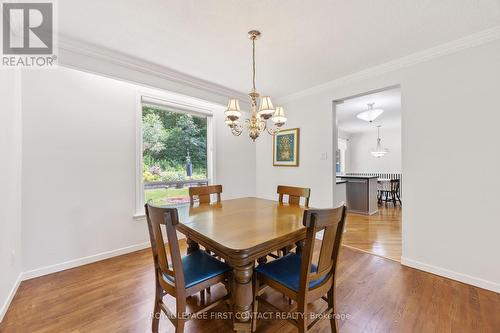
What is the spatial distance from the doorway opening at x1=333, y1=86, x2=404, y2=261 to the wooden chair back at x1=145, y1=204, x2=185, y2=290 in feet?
8.58

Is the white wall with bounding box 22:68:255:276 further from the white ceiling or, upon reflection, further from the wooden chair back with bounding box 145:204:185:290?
the wooden chair back with bounding box 145:204:185:290

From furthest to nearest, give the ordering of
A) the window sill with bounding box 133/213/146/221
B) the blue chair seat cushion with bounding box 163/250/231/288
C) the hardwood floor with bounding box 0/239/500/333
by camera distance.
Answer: the window sill with bounding box 133/213/146/221, the hardwood floor with bounding box 0/239/500/333, the blue chair seat cushion with bounding box 163/250/231/288

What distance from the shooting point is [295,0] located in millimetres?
1590

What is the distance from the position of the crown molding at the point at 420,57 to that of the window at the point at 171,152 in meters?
2.13

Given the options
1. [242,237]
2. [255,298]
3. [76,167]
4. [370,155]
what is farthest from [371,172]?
[76,167]

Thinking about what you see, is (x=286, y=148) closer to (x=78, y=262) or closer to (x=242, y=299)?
(x=242, y=299)

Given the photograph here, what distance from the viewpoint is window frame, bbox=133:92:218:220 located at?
2.82m

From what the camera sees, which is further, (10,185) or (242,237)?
(10,185)

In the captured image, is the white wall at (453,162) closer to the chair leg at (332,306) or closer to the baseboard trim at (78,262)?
the chair leg at (332,306)

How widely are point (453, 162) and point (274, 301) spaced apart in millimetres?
2292

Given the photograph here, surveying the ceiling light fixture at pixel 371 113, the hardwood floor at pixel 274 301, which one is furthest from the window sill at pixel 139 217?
the ceiling light fixture at pixel 371 113

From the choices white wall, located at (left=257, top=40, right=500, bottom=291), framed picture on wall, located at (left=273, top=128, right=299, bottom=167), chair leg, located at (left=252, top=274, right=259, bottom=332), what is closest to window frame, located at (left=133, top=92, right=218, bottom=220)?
framed picture on wall, located at (left=273, top=128, right=299, bottom=167)

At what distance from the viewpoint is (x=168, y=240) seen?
1.15 metres

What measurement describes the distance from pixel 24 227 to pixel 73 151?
0.88 metres
